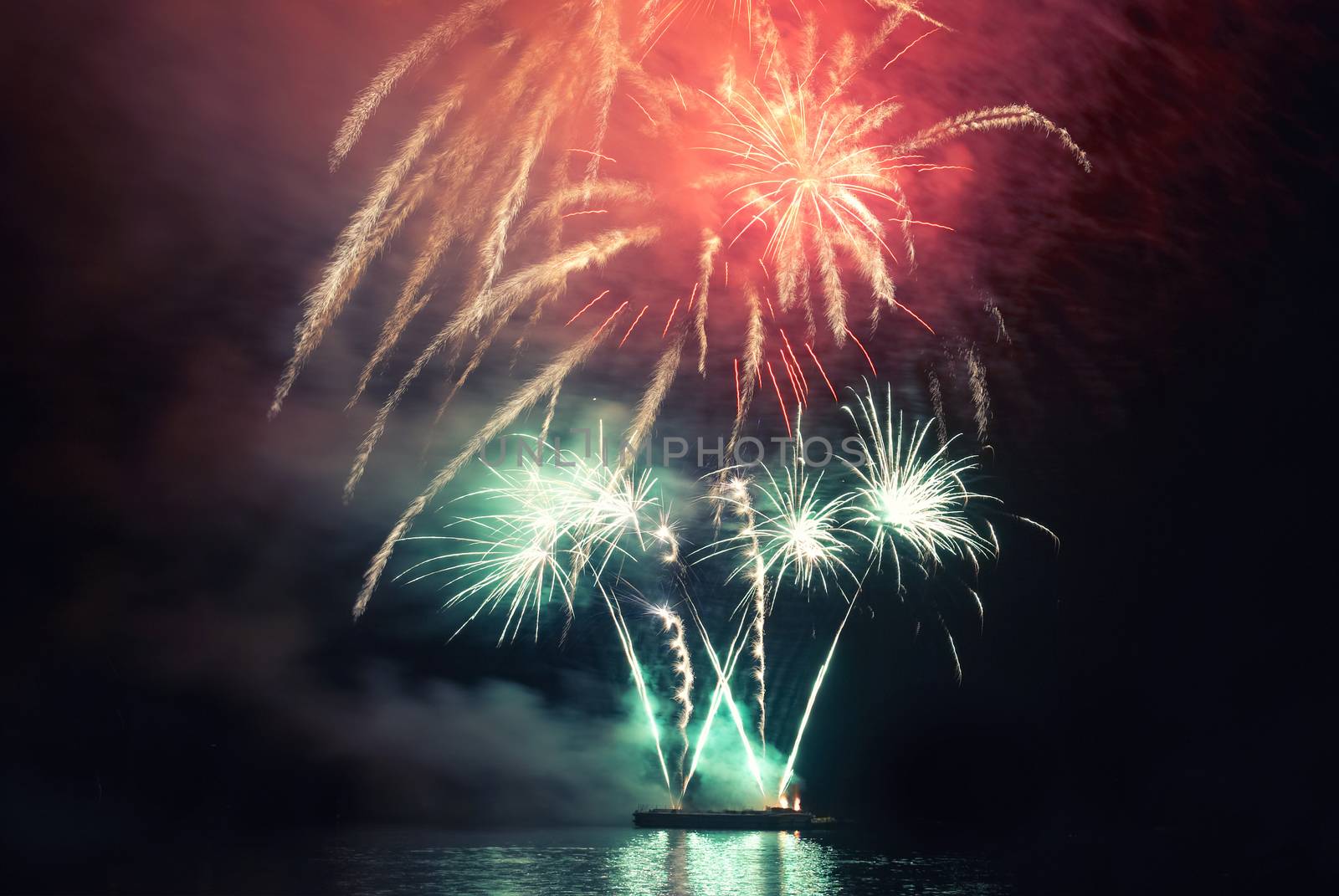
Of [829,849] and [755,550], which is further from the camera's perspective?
[829,849]

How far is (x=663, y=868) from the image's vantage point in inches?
1447

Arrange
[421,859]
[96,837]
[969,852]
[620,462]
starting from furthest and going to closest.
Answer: [96,837], [969,852], [421,859], [620,462]

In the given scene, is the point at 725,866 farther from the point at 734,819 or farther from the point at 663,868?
the point at 734,819

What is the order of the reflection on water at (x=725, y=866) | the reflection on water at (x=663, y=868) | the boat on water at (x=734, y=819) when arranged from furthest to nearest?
1. the boat on water at (x=734, y=819)
2. the reflection on water at (x=663, y=868)
3. the reflection on water at (x=725, y=866)

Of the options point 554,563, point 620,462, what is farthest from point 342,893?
point 620,462

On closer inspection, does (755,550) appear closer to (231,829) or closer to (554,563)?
(554,563)

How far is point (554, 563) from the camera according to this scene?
21.7 metres

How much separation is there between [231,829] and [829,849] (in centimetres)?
6354

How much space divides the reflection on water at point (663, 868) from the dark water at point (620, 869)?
54mm

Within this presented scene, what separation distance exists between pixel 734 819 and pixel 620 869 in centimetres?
2037

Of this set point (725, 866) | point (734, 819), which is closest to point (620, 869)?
point (725, 866)

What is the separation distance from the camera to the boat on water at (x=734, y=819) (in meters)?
52.1

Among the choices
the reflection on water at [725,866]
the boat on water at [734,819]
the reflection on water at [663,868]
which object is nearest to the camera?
the reflection on water at [725,866]

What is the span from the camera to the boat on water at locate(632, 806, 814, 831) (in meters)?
52.1
